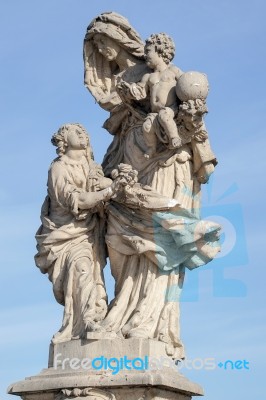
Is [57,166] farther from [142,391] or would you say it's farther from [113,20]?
[142,391]

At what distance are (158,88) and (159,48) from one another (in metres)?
0.48

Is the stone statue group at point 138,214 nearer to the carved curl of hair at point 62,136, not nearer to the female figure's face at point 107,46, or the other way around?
the carved curl of hair at point 62,136

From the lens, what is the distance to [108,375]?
428 inches

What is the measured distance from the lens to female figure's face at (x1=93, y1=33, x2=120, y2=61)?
12625 millimetres

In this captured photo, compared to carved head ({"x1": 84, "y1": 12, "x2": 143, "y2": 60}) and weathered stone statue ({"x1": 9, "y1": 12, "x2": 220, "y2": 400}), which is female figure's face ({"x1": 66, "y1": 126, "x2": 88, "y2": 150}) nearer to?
weathered stone statue ({"x1": 9, "y1": 12, "x2": 220, "y2": 400})

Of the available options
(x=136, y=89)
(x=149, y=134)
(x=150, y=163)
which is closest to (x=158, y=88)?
(x=136, y=89)

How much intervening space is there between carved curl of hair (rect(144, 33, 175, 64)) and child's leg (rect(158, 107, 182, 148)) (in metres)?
0.83

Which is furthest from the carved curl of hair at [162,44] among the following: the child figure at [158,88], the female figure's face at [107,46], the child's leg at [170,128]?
the child's leg at [170,128]

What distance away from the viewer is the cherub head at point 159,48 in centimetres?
1215

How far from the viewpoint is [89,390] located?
1079 cm

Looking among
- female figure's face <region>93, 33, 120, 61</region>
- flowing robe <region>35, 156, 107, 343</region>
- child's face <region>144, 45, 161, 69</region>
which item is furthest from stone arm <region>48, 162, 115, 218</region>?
female figure's face <region>93, 33, 120, 61</region>

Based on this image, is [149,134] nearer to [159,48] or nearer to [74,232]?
[159,48]

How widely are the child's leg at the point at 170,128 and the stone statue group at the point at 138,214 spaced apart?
0.03 feet

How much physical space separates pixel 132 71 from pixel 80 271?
2.48m
